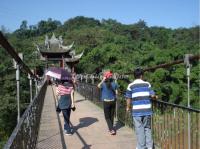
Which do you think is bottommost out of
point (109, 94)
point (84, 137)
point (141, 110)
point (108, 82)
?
point (84, 137)

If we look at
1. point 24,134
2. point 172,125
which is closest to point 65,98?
point 172,125

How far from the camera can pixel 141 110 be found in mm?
6594

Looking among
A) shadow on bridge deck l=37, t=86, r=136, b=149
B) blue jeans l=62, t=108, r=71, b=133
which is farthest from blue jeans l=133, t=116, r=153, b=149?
blue jeans l=62, t=108, r=71, b=133

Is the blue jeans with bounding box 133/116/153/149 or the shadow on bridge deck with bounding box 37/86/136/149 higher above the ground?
the blue jeans with bounding box 133/116/153/149

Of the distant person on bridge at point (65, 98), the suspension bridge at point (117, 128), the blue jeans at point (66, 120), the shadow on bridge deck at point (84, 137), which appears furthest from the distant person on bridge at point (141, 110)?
the distant person on bridge at point (65, 98)

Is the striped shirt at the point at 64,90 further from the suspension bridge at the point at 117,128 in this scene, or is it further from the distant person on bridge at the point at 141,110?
the distant person on bridge at the point at 141,110

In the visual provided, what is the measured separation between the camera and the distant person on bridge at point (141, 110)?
6.59m

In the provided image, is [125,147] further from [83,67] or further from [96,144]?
[83,67]

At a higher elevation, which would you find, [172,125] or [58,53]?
[58,53]

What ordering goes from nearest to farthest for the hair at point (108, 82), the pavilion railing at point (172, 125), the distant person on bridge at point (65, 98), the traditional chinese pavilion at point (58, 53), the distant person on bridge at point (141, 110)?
the pavilion railing at point (172, 125) < the distant person on bridge at point (141, 110) < the hair at point (108, 82) < the distant person on bridge at point (65, 98) < the traditional chinese pavilion at point (58, 53)

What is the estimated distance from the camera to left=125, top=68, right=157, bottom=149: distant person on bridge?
6590 mm

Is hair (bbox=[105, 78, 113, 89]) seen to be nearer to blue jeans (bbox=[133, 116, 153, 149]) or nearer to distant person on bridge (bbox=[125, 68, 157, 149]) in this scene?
distant person on bridge (bbox=[125, 68, 157, 149])

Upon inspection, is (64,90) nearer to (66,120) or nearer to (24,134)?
(66,120)

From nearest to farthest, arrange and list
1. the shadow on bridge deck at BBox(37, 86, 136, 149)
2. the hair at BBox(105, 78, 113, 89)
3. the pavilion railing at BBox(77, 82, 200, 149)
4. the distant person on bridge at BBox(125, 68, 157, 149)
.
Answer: the pavilion railing at BBox(77, 82, 200, 149) → the distant person on bridge at BBox(125, 68, 157, 149) → the shadow on bridge deck at BBox(37, 86, 136, 149) → the hair at BBox(105, 78, 113, 89)
